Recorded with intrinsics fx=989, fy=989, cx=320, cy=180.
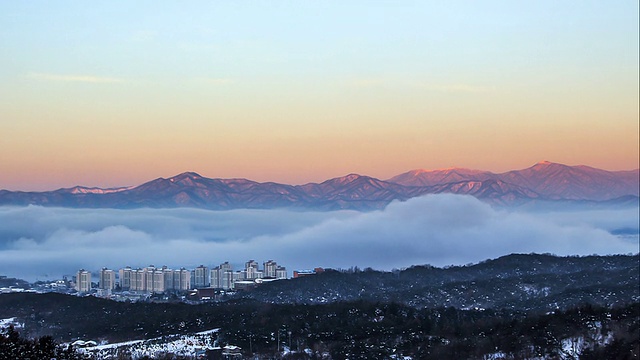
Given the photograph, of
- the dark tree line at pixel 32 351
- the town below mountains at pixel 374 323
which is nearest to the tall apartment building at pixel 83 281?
the town below mountains at pixel 374 323

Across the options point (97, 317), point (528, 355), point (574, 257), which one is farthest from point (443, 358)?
point (574, 257)

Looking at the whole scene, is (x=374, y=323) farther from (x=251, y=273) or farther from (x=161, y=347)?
(x=251, y=273)

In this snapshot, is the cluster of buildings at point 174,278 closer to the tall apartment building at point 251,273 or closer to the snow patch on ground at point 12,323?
the tall apartment building at point 251,273

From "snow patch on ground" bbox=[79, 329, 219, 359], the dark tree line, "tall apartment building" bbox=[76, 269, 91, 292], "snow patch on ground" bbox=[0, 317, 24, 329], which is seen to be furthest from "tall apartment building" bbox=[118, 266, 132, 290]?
the dark tree line

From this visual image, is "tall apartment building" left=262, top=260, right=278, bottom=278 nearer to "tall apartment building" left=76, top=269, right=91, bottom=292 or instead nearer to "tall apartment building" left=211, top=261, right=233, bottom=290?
"tall apartment building" left=211, top=261, right=233, bottom=290

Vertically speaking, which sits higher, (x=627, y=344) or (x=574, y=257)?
(x=574, y=257)

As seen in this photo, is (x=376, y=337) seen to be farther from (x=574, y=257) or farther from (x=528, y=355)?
(x=574, y=257)
